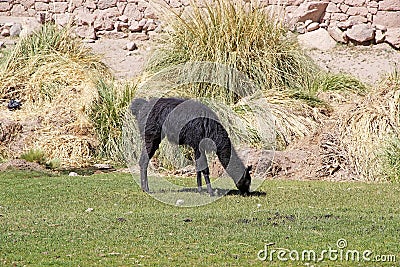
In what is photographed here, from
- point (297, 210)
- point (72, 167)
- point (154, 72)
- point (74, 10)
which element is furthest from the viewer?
point (74, 10)

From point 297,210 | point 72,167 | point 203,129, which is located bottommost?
point 72,167

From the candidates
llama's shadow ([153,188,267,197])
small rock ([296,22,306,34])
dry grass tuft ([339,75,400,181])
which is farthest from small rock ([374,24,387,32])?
llama's shadow ([153,188,267,197])

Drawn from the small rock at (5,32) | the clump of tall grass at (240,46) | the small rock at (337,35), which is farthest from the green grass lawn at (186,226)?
the small rock at (5,32)

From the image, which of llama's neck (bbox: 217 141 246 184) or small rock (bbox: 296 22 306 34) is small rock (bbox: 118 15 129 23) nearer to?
small rock (bbox: 296 22 306 34)

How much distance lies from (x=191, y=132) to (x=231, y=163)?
0.62 meters

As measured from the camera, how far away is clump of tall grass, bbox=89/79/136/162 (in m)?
13.5

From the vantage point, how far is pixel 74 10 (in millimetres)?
22156

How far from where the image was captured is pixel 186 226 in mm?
7371

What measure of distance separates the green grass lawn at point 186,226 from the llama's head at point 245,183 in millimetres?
164

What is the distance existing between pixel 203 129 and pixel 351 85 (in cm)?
687

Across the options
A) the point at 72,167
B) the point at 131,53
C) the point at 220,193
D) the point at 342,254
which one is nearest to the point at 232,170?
the point at 220,193

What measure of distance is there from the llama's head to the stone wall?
34.5ft

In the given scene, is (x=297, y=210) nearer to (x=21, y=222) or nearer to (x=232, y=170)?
(x=232, y=170)

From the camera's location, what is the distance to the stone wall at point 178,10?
20.1 metres
